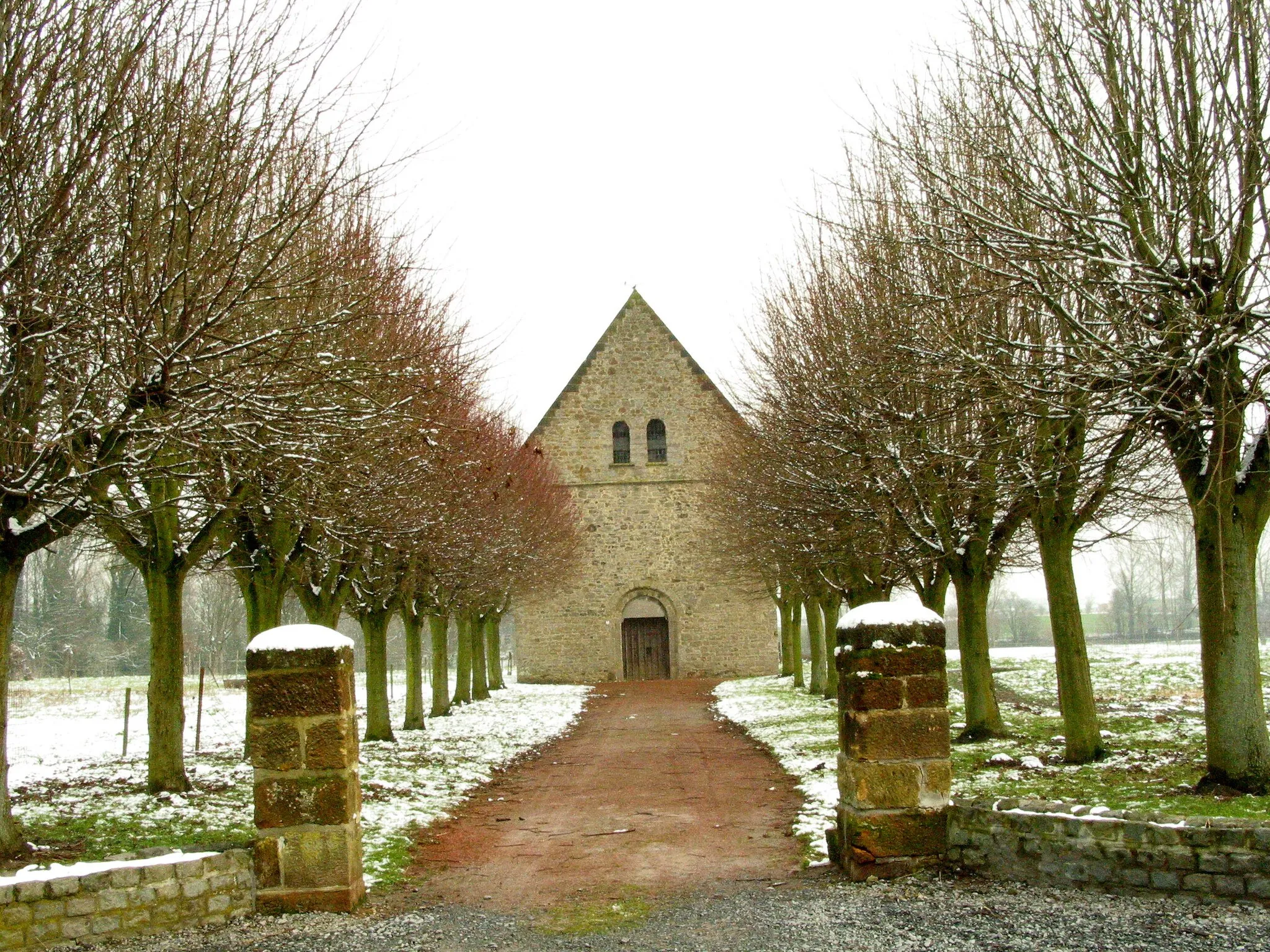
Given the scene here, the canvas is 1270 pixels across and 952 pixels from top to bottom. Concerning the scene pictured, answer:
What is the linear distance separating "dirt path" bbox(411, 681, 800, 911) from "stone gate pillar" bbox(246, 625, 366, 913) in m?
0.89

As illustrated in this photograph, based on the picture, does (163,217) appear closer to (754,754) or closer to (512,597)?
(754,754)

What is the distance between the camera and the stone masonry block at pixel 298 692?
22.4ft

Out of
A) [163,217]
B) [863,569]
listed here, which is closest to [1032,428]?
[863,569]

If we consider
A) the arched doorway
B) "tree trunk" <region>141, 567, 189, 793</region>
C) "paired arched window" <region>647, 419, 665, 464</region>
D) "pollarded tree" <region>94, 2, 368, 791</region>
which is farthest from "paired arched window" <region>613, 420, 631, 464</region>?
"pollarded tree" <region>94, 2, 368, 791</region>

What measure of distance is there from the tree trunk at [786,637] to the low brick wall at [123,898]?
2310 cm

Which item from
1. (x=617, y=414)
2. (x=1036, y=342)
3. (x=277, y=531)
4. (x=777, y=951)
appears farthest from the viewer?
(x=617, y=414)

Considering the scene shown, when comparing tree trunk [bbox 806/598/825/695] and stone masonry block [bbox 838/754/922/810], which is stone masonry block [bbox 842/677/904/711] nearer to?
stone masonry block [bbox 838/754/922/810]

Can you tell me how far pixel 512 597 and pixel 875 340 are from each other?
2057cm

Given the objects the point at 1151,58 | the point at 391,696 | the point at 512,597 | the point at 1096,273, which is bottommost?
the point at 391,696

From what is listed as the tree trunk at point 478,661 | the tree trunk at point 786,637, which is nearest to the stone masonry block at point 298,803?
the tree trunk at point 478,661

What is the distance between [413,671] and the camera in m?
19.3

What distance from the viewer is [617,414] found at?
35.4 m

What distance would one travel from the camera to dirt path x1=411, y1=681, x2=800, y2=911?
7.74 m

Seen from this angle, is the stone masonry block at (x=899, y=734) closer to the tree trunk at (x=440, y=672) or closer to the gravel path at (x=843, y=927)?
the gravel path at (x=843, y=927)
